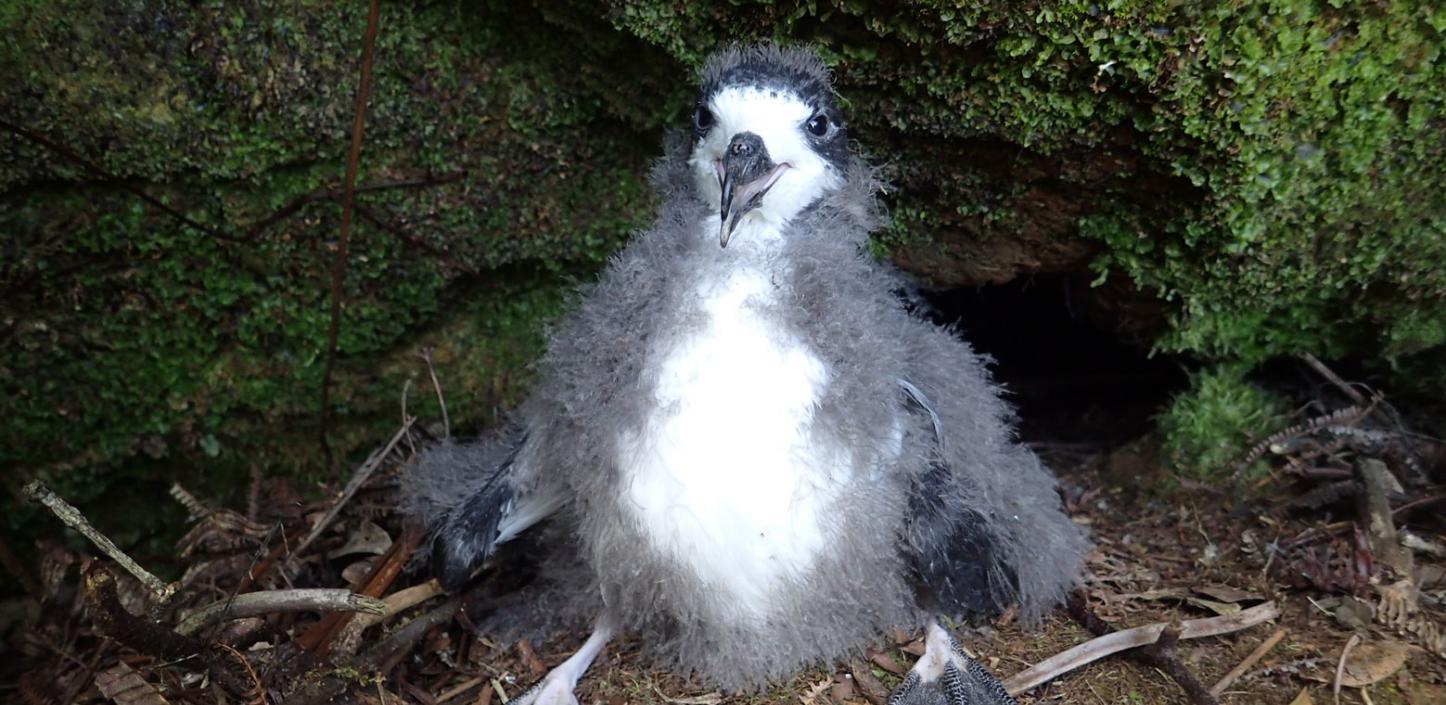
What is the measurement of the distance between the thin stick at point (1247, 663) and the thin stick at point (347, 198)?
1993mm

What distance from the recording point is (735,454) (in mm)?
1604

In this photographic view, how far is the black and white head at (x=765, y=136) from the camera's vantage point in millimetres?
1688

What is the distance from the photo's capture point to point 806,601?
1.75m

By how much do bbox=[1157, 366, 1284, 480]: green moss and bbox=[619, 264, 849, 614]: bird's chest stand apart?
1135 mm

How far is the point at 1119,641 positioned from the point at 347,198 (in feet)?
6.13

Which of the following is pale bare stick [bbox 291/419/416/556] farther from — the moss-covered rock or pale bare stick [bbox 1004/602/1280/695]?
pale bare stick [bbox 1004/602/1280/695]

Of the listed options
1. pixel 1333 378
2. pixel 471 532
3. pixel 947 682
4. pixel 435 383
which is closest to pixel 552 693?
pixel 471 532

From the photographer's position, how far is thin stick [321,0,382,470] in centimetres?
197

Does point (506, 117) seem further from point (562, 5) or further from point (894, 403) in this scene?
point (894, 403)

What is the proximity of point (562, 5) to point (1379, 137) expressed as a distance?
1705mm

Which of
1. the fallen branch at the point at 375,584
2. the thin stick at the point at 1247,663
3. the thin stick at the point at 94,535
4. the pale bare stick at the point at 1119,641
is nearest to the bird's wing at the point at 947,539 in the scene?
the pale bare stick at the point at 1119,641

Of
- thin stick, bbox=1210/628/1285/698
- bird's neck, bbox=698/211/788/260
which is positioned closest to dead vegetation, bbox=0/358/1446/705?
thin stick, bbox=1210/628/1285/698

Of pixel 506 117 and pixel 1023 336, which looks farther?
pixel 1023 336

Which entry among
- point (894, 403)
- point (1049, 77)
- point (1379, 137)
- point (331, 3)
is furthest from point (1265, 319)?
point (331, 3)
